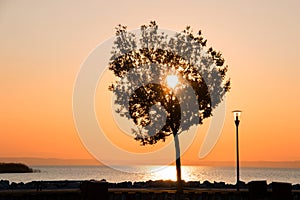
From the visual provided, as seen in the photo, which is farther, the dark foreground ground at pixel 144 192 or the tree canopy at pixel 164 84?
the tree canopy at pixel 164 84

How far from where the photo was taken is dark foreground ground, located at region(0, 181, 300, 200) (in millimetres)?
19141

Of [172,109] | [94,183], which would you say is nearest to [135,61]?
[172,109]

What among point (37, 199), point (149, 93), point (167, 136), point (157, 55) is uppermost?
point (157, 55)

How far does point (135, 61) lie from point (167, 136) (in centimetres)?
622

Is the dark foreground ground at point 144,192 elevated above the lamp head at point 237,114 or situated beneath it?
situated beneath

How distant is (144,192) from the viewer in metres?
39.5

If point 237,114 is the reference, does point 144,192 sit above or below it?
below

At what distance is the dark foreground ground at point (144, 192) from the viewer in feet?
62.8

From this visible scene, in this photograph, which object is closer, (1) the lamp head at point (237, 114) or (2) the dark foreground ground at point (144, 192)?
(2) the dark foreground ground at point (144, 192)

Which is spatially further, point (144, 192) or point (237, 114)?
point (237, 114)

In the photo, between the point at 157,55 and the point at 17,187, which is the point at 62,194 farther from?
the point at 17,187

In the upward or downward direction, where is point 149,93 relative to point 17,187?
upward

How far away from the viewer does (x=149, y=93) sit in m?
49.0

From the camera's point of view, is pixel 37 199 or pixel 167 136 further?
pixel 167 136
